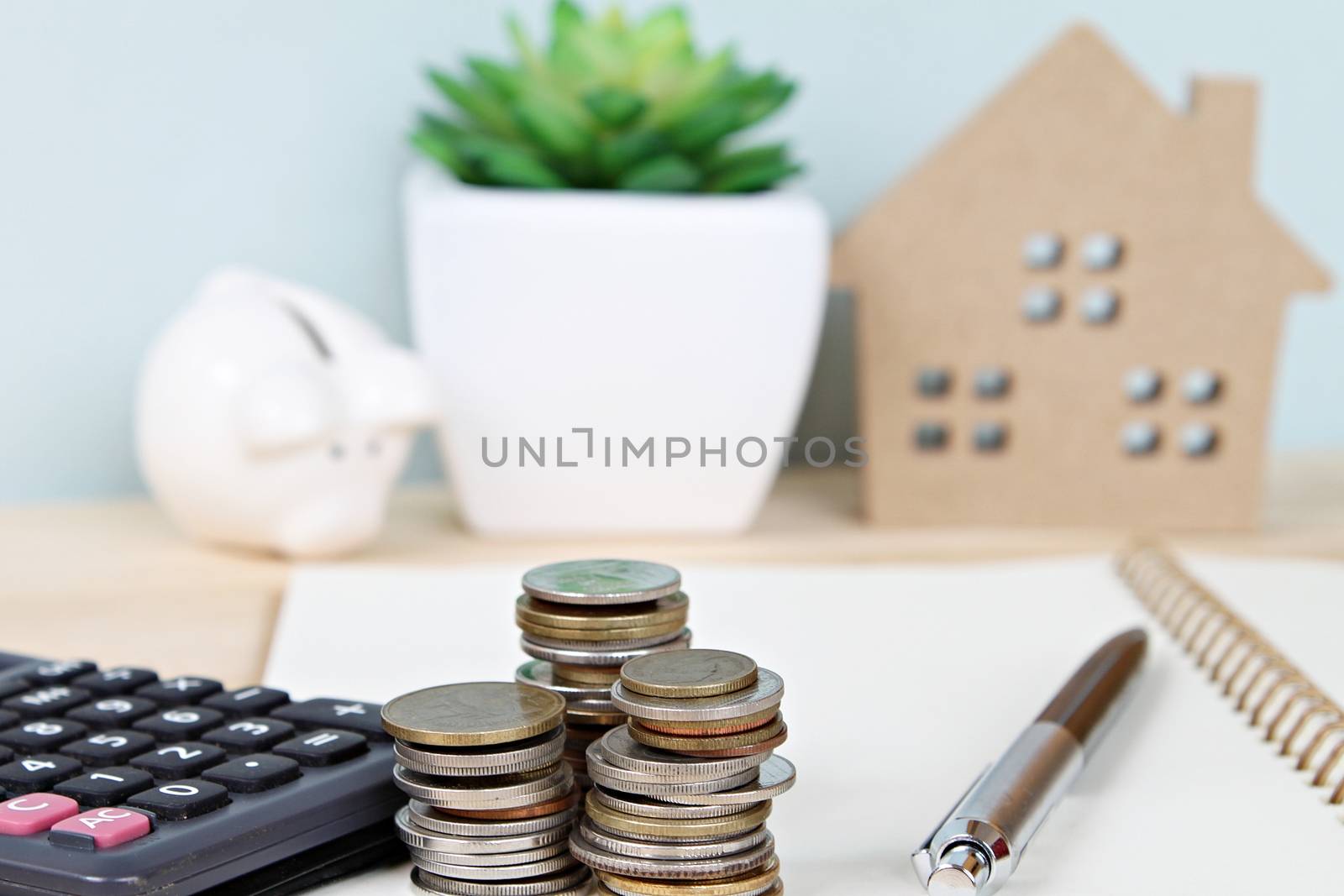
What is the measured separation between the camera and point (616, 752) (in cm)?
31

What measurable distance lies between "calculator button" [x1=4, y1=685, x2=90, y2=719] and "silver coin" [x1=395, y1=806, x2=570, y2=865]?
124 millimetres

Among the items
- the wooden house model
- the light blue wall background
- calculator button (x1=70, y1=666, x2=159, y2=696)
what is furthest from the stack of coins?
the light blue wall background

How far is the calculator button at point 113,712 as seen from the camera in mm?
374

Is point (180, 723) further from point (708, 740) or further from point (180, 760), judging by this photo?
point (708, 740)

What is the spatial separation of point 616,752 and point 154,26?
0.63 meters

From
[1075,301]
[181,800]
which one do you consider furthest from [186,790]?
[1075,301]

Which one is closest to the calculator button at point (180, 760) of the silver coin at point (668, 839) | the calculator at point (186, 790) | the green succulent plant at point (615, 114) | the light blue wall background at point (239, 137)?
the calculator at point (186, 790)

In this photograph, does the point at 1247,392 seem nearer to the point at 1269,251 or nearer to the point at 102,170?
the point at 1269,251

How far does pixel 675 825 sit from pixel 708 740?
0.02 metres

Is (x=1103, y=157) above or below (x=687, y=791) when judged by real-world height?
above

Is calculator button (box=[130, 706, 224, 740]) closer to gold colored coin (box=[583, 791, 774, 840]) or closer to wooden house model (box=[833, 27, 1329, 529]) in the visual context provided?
gold colored coin (box=[583, 791, 774, 840])

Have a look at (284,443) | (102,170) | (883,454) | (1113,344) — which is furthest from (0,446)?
(1113,344)

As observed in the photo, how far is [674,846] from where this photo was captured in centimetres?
30

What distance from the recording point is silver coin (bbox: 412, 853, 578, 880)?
0.31 metres
